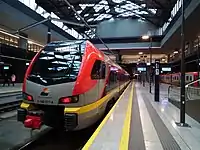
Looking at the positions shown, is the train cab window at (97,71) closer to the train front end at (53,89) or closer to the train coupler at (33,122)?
the train front end at (53,89)

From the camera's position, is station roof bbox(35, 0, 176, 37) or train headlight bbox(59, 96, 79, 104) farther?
station roof bbox(35, 0, 176, 37)

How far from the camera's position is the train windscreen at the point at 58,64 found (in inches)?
242

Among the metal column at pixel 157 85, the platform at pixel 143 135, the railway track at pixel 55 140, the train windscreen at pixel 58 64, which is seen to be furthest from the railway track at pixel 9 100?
the metal column at pixel 157 85

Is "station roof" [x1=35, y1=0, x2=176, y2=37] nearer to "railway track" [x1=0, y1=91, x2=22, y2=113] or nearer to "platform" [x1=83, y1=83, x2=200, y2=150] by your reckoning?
"railway track" [x1=0, y1=91, x2=22, y2=113]

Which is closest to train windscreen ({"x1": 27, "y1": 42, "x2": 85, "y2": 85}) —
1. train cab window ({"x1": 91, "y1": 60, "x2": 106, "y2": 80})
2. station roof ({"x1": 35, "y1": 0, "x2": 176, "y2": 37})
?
train cab window ({"x1": 91, "y1": 60, "x2": 106, "y2": 80})

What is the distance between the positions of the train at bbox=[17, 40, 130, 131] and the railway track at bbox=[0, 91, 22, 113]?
6.76 m

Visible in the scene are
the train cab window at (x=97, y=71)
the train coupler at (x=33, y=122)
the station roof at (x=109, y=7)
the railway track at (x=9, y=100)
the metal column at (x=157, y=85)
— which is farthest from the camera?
the station roof at (x=109, y=7)

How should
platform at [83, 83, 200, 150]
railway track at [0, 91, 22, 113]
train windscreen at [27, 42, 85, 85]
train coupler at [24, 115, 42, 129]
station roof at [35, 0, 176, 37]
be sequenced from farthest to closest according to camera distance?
station roof at [35, 0, 176, 37] → railway track at [0, 91, 22, 113] → train windscreen at [27, 42, 85, 85] → train coupler at [24, 115, 42, 129] → platform at [83, 83, 200, 150]

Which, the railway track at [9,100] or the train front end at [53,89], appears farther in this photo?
the railway track at [9,100]

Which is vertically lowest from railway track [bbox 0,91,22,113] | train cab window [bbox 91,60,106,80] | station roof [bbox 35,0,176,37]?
railway track [bbox 0,91,22,113]

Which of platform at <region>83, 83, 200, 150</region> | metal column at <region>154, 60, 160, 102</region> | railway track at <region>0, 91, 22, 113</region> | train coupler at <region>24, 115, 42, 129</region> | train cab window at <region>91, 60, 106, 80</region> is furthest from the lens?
metal column at <region>154, 60, 160, 102</region>

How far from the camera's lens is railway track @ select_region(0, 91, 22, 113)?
12767 mm

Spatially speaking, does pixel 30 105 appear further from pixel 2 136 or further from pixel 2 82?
pixel 2 82

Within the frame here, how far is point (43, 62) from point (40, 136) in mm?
2518
